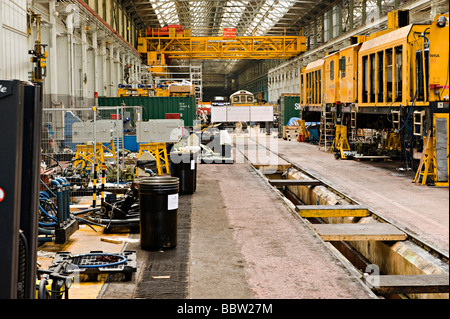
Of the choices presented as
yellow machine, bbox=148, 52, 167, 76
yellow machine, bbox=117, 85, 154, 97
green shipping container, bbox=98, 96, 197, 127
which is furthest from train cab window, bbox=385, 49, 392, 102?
yellow machine, bbox=148, 52, 167, 76

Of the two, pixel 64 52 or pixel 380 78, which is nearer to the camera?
pixel 380 78

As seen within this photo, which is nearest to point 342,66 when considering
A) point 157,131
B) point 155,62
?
point 157,131

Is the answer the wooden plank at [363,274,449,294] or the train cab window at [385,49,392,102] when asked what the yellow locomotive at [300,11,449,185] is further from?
the wooden plank at [363,274,449,294]

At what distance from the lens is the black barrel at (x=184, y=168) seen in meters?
11.1

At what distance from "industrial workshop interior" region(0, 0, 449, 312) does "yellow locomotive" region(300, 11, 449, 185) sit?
0.16 feet

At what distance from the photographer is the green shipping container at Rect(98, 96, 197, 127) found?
26.4 metres

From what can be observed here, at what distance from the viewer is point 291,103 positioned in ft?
108

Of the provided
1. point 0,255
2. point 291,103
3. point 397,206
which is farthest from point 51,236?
point 291,103

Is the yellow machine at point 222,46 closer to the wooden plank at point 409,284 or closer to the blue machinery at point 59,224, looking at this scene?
the blue machinery at point 59,224

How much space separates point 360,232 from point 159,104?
64.5 ft

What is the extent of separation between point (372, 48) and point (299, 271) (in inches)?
444

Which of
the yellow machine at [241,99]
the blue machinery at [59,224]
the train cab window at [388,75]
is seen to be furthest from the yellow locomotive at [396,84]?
the yellow machine at [241,99]

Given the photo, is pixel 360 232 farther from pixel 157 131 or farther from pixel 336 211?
pixel 157 131

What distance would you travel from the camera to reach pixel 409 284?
579cm
